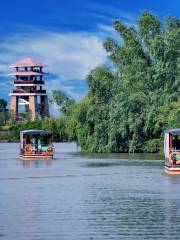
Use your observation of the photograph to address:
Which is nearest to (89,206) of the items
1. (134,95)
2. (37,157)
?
(37,157)

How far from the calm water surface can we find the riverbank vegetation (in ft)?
82.8

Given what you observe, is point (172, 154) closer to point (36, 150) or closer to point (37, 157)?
point (37, 157)

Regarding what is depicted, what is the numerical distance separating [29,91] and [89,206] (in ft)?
548

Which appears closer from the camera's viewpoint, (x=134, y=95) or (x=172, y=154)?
(x=172, y=154)

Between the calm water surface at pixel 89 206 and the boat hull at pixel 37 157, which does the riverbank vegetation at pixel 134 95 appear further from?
the calm water surface at pixel 89 206

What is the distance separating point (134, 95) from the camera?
66.4 metres

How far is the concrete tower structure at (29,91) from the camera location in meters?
190

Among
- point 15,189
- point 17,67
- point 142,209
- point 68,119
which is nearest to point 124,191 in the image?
point 15,189

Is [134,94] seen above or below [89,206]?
above

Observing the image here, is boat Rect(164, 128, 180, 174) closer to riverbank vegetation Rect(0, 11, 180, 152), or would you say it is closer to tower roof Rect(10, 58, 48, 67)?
riverbank vegetation Rect(0, 11, 180, 152)

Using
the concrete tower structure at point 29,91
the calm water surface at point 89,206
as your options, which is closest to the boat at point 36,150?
the calm water surface at point 89,206

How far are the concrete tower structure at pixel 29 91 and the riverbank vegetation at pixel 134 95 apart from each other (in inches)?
4517

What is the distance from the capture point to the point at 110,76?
71.0 metres

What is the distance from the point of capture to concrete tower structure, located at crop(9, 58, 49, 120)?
189875mm
